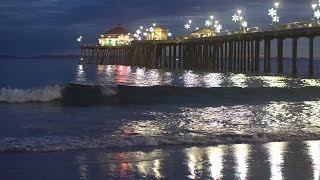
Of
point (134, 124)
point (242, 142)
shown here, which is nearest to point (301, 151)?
point (242, 142)

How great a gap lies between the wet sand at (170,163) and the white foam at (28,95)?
13.6 meters

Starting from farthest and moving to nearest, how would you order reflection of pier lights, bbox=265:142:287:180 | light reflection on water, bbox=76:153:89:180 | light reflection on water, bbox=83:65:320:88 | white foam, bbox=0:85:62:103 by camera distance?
light reflection on water, bbox=83:65:320:88 → white foam, bbox=0:85:62:103 → reflection of pier lights, bbox=265:142:287:180 → light reflection on water, bbox=76:153:89:180

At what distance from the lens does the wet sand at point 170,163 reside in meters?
8.34

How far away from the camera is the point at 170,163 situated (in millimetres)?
9297

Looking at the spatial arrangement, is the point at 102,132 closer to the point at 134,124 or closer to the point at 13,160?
the point at 134,124

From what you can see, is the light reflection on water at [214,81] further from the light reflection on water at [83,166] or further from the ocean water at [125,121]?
the light reflection on water at [83,166]

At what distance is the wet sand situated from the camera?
27.4 ft

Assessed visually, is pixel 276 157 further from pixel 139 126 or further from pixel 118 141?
pixel 139 126

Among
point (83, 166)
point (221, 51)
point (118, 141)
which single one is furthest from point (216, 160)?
point (221, 51)

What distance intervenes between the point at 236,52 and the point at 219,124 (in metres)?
63.2

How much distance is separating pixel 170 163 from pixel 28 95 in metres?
15.6

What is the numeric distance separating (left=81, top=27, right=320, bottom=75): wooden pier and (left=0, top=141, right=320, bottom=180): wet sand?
4619cm

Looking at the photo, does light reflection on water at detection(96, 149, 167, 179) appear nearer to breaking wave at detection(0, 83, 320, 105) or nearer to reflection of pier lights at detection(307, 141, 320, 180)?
reflection of pier lights at detection(307, 141, 320, 180)

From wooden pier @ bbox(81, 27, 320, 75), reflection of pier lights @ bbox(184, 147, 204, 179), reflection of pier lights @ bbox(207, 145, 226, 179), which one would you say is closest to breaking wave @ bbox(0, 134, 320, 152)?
reflection of pier lights @ bbox(207, 145, 226, 179)
